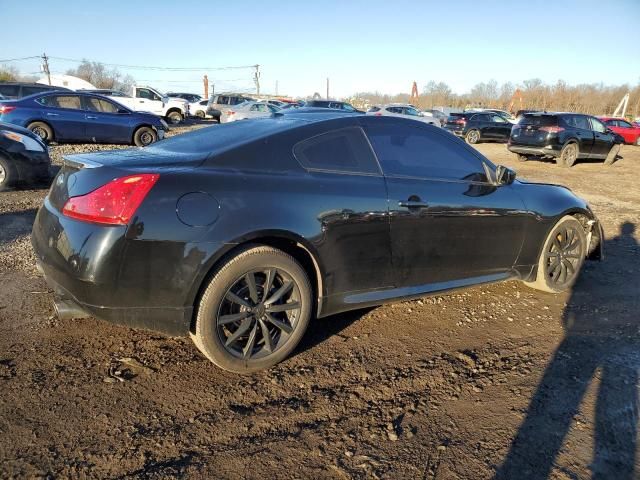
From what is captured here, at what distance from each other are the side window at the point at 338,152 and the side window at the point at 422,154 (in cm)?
10

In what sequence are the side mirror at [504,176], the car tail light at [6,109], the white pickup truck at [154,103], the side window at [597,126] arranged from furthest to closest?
the white pickup truck at [154,103]
the side window at [597,126]
the car tail light at [6,109]
the side mirror at [504,176]

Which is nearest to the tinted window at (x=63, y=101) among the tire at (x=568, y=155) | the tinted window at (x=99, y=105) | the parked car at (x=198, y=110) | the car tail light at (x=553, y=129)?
the tinted window at (x=99, y=105)

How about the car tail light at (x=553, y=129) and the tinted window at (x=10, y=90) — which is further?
the tinted window at (x=10, y=90)

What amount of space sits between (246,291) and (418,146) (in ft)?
5.59

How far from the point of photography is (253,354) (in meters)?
2.88

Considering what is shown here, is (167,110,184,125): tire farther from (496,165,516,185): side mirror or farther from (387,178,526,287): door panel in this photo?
(387,178,526,287): door panel

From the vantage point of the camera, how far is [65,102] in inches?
523

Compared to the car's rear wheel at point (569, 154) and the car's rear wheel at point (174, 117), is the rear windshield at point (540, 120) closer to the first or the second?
the car's rear wheel at point (569, 154)

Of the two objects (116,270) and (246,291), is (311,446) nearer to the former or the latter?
(246,291)

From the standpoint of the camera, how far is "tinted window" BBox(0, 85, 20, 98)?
→ 18500 mm

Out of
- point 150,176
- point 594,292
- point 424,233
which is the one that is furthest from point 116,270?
point 594,292

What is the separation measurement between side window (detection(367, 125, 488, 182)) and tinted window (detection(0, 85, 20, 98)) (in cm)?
1984

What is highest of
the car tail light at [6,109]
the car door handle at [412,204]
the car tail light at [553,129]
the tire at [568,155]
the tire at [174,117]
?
the car door handle at [412,204]

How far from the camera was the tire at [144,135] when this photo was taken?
1421 centimetres
